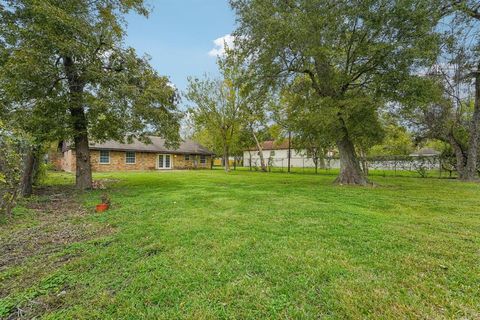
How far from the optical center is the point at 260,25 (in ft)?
31.3

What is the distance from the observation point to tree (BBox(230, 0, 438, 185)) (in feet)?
26.9

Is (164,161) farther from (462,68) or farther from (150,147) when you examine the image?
(462,68)

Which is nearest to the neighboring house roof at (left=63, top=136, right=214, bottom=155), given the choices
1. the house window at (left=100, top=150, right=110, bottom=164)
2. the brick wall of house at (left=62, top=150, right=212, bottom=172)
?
the brick wall of house at (left=62, top=150, right=212, bottom=172)

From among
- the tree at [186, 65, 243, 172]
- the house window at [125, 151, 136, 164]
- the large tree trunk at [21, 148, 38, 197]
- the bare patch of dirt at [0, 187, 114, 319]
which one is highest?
the tree at [186, 65, 243, 172]

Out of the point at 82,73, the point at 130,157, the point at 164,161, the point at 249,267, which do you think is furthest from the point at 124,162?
the point at 249,267

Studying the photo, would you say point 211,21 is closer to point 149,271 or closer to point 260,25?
point 260,25

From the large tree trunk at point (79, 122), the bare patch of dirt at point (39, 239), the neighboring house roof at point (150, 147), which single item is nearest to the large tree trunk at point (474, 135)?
the bare patch of dirt at point (39, 239)

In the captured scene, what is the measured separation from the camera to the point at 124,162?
2305 cm

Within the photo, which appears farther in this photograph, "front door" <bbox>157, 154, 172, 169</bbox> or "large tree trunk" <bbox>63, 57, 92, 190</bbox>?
"front door" <bbox>157, 154, 172, 169</bbox>

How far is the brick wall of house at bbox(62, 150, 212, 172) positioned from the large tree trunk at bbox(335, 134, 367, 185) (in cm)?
1897

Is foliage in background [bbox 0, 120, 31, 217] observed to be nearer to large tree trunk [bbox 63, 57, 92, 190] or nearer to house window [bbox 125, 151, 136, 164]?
large tree trunk [bbox 63, 57, 92, 190]

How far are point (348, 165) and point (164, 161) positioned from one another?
19589mm

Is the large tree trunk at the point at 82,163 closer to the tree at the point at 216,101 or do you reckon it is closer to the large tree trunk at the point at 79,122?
the large tree trunk at the point at 79,122

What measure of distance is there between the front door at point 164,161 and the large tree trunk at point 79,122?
15.4 meters
